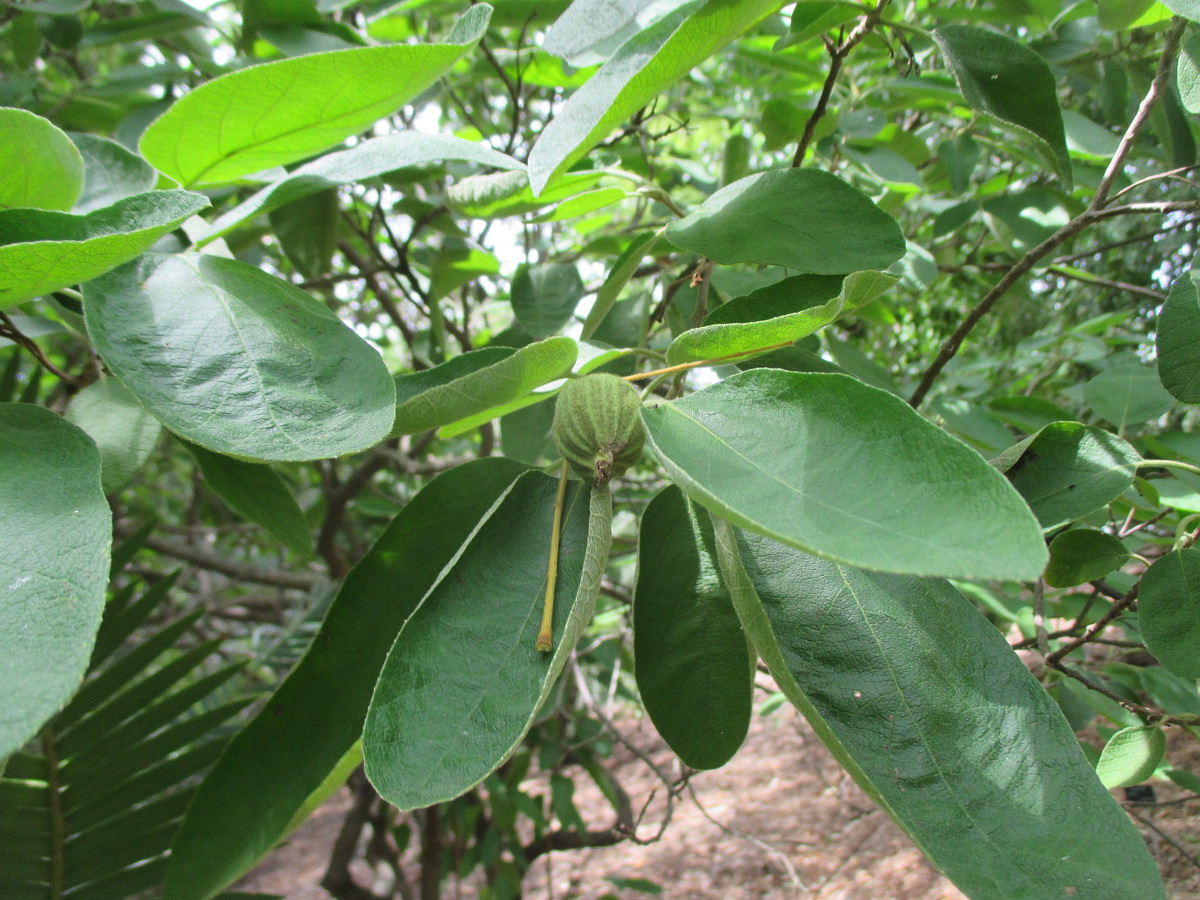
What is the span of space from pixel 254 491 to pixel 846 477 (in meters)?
0.61

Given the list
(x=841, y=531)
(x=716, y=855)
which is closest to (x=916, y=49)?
(x=841, y=531)

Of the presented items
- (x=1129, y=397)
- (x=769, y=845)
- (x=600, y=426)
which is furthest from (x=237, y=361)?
(x=769, y=845)

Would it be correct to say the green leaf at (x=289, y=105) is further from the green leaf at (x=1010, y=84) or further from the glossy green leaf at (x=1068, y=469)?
the glossy green leaf at (x=1068, y=469)

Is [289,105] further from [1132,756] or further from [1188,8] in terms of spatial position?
[1132,756]

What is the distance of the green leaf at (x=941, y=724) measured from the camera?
45 cm

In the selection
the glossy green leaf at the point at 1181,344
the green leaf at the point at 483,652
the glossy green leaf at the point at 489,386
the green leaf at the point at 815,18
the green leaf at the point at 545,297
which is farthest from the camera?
the green leaf at the point at 545,297

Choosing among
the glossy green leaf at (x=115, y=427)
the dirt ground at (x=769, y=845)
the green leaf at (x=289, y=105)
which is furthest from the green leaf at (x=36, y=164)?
the dirt ground at (x=769, y=845)

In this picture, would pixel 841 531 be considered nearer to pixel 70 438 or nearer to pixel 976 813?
pixel 976 813

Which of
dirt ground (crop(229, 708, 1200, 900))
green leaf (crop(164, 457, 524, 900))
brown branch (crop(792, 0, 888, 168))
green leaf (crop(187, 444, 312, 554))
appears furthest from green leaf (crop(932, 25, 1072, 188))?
→ dirt ground (crop(229, 708, 1200, 900))

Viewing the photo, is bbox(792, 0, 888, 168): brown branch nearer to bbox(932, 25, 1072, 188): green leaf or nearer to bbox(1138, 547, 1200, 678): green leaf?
bbox(932, 25, 1072, 188): green leaf

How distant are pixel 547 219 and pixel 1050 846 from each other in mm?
767

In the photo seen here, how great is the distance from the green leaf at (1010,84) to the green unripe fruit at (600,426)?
1.43 feet

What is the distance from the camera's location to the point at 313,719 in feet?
2.16

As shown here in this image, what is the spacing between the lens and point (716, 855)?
2617 millimetres
